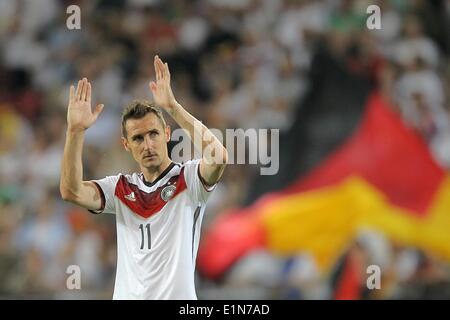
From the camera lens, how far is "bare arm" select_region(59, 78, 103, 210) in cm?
490

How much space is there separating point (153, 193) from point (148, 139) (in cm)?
31

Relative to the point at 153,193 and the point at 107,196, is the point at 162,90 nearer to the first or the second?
the point at 153,193

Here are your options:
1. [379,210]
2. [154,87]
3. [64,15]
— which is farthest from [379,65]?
[154,87]

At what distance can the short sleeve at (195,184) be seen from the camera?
511 centimetres

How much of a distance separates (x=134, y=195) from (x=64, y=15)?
7447 millimetres

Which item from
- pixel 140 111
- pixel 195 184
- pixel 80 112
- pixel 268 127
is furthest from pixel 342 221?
pixel 80 112

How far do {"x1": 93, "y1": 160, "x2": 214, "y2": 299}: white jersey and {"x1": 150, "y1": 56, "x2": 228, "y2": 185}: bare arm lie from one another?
0.12m

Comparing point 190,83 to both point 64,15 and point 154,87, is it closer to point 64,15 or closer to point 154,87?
point 64,15

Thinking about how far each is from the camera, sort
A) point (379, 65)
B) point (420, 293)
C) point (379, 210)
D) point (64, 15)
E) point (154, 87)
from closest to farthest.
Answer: point (154, 87)
point (420, 293)
point (379, 210)
point (379, 65)
point (64, 15)

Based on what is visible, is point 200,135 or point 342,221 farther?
point 342,221

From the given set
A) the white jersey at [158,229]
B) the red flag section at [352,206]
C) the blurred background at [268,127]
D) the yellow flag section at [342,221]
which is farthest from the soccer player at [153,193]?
the yellow flag section at [342,221]

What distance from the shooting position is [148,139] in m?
5.07

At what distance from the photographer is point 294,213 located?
33.2 feet
